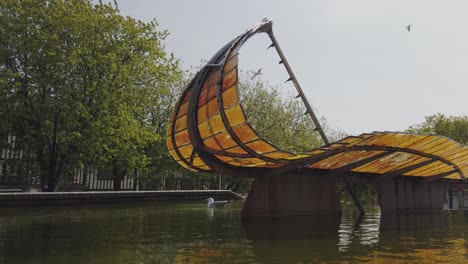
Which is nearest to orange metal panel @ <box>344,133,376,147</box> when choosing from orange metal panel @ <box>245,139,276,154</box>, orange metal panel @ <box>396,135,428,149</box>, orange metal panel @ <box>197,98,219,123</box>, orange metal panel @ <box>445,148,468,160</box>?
orange metal panel @ <box>396,135,428,149</box>

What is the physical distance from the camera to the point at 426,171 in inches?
1006

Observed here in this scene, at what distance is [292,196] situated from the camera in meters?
21.4

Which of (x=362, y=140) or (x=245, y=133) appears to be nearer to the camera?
(x=245, y=133)

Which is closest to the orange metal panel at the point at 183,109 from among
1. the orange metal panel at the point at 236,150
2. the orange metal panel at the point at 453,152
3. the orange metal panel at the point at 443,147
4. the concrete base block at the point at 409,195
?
the orange metal panel at the point at 236,150

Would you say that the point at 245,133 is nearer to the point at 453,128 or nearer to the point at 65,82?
the point at 65,82

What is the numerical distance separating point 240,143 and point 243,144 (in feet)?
0.66

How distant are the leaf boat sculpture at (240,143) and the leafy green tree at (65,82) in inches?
424

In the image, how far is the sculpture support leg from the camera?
20.5 meters

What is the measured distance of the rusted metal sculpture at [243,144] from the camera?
50.7 feet

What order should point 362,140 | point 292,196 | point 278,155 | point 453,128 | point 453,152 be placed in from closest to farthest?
point 362,140, point 278,155, point 453,152, point 292,196, point 453,128

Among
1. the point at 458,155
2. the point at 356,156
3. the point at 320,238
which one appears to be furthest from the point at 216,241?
the point at 458,155

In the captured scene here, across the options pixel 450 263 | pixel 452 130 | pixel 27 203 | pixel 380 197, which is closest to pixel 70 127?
pixel 27 203

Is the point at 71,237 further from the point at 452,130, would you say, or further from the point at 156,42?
the point at 452,130

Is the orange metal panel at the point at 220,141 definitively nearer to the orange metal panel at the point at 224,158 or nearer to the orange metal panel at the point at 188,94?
the orange metal panel at the point at 224,158
